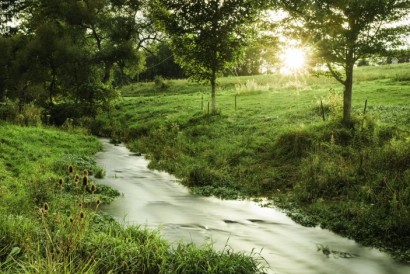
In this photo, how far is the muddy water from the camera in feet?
27.2

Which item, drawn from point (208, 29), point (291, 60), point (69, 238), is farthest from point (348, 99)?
point (69, 238)

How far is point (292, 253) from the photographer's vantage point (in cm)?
884

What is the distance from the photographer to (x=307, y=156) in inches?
579

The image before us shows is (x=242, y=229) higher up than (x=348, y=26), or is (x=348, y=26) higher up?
(x=348, y=26)

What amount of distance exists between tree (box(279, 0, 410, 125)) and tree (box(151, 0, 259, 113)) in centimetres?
1052

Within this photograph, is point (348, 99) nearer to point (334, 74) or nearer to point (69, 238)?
point (334, 74)

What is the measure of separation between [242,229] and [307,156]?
17.7ft

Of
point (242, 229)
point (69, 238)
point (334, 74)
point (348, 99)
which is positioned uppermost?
point (334, 74)

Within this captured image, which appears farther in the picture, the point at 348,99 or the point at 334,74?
the point at 334,74

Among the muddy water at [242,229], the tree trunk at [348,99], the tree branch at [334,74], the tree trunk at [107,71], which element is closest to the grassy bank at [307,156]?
the tree trunk at [348,99]

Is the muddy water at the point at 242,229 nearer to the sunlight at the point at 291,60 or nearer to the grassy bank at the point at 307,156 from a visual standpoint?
the grassy bank at the point at 307,156

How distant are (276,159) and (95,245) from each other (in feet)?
32.4

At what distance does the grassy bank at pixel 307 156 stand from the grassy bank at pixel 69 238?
149 inches

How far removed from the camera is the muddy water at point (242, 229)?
8297 mm
